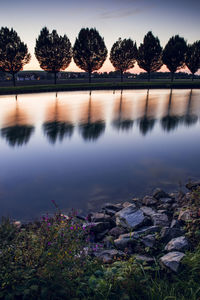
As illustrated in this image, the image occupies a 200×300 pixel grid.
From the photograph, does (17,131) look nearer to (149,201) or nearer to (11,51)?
(149,201)

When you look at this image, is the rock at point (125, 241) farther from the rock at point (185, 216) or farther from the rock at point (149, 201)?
the rock at point (149, 201)

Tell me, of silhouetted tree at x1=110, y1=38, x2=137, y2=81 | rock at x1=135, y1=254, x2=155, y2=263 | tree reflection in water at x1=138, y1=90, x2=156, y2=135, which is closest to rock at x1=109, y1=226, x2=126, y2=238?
rock at x1=135, y1=254, x2=155, y2=263

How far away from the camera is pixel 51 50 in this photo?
196 ft

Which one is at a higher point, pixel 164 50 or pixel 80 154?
pixel 164 50

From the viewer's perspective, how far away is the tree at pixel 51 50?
196 feet

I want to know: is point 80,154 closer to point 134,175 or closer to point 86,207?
point 134,175

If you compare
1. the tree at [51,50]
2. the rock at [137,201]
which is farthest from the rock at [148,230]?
the tree at [51,50]

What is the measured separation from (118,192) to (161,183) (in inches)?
75.3

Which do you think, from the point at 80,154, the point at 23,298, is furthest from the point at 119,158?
the point at 23,298

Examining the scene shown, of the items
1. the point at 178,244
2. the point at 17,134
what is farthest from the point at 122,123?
the point at 178,244

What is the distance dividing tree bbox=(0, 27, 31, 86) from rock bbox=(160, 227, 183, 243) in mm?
57478

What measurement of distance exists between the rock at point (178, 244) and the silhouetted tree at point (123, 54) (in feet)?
248

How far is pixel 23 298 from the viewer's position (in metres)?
3.22

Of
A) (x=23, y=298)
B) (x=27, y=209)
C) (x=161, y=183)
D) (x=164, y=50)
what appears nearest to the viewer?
(x=23, y=298)
